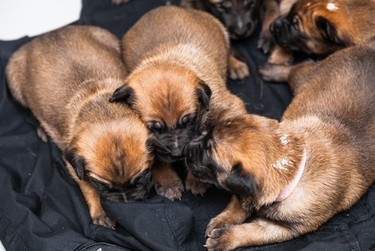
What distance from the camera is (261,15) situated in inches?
228

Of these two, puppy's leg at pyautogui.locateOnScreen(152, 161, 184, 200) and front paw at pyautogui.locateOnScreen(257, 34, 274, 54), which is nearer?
puppy's leg at pyautogui.locateOnScreen(152, 161, 184, 200)

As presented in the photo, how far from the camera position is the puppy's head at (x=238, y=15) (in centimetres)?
540

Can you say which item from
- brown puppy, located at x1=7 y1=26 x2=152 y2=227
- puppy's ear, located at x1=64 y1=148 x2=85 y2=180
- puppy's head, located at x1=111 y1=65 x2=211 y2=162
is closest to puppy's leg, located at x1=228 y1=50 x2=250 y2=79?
brown puppy, located at x1=7 y1=26 x2=152 y2=227

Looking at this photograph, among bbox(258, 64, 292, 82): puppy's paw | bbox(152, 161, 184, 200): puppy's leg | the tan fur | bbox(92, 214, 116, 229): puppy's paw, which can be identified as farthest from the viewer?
bbox(258, 64, 292, 82): puppy's paw

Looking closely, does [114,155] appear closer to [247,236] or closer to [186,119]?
[186,119]

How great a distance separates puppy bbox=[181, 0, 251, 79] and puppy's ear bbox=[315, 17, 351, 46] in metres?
0.72

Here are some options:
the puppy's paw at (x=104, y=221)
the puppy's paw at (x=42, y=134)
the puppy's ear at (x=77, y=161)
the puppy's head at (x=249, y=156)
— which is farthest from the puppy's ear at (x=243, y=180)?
the puppy's paw at (x=42, y=134)

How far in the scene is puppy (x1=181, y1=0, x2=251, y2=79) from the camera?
5.38m

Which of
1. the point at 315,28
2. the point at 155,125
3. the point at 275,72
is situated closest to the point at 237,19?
the point at 275,72

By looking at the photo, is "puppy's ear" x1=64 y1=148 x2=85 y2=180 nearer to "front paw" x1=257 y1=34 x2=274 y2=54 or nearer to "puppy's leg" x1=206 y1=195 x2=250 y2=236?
"puppy's leg" x1=206 y1=195 x2=250 y2=236

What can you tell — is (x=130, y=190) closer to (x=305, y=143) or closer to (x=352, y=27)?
(x=305, y=143)

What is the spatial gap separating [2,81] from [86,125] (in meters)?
1.73

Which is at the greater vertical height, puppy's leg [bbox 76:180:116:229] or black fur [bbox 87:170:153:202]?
black fur [bbox 87:170:153:202]

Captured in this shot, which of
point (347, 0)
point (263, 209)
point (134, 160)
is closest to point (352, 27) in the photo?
point (347, 0)
